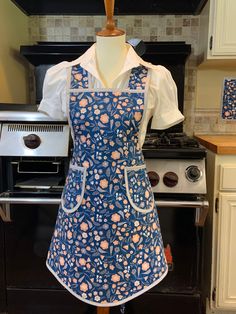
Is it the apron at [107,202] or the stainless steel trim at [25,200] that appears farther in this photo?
the stainless steel trim at [25,200]

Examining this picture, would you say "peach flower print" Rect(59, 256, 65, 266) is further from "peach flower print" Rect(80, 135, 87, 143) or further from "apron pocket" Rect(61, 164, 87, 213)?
"peach flower print" Rect(80, 135, 87, 143)

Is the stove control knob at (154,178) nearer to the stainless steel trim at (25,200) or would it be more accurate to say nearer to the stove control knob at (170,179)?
the stove control knob at (170,179)

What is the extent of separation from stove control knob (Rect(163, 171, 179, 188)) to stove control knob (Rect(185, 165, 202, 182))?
47 millimetres

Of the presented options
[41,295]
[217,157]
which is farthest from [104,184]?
[41,295]

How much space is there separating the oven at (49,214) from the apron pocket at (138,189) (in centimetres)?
33

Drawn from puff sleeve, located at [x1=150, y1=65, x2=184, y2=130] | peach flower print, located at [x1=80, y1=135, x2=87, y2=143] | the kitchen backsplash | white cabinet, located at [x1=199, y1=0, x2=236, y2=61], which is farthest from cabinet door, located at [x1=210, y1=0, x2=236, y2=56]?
peach flower print, located at [x1=80, y1=135, x2=87, y2=143]

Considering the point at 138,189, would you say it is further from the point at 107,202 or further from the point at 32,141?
the point at 32,141

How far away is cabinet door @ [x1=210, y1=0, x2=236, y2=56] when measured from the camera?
4.66 ft

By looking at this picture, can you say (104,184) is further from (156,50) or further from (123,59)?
(156,50)

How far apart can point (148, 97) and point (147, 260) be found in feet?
1.45

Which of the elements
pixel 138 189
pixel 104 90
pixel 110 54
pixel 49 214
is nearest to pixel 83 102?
pixel 104 90

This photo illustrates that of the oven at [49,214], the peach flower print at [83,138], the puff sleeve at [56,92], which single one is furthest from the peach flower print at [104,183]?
the oven at [49,214]

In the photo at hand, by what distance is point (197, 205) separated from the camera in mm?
Answer: 1164

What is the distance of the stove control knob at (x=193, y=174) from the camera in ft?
3.86
